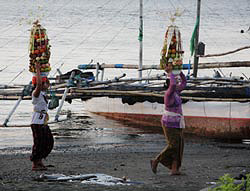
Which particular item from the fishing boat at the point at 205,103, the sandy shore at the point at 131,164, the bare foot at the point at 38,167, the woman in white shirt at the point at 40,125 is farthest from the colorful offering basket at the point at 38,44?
the fishing boat at the point at 205,103

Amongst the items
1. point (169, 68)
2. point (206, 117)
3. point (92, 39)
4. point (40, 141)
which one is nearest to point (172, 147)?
point (169, 68)

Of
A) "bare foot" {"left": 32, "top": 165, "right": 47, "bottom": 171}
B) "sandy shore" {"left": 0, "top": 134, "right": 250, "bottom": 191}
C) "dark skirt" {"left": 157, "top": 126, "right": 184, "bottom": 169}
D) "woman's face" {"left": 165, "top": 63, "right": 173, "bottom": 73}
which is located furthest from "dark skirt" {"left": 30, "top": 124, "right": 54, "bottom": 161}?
"woman's face" {"left": 165, "top": 63, "right": 173, "bottom": 73}

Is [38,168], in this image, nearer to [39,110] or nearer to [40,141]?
[40,141]

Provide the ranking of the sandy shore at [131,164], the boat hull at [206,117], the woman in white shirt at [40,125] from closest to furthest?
the sandy shore at [131,164] → the woman in white shirt at [40,125] → the boat hull at [206,117]

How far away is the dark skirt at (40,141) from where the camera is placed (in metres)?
10.3

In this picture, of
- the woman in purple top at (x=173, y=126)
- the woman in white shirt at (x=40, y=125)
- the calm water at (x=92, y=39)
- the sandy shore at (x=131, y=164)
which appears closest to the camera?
the sandy shore at (x=131, y=164)

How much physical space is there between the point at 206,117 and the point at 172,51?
6.97 meters

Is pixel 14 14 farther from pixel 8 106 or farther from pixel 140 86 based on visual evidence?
pixel 140 86

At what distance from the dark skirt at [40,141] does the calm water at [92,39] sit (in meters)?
5.56

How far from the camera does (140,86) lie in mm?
18547

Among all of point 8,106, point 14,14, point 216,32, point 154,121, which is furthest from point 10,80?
point 14,14

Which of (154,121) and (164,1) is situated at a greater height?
(164,1)

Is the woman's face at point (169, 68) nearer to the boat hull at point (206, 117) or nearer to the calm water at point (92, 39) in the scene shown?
the calm water at point (92, 39)

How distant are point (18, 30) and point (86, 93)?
129ft
